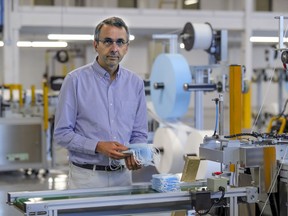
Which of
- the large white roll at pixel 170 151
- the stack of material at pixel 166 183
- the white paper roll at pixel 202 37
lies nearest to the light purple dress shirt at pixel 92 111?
the stack of material at pixel 166 183

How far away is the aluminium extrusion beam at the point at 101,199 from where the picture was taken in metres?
2.06

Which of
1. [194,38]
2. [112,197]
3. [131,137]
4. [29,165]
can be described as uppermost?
[194,38]

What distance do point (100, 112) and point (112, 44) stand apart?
310 millimetres

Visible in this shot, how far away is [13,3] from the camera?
33.4 feet

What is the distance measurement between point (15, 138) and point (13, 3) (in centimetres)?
389

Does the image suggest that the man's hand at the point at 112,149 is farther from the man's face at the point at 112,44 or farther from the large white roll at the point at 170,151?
the large white roll at the point at 170,151

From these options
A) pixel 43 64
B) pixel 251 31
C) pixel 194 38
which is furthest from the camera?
pixel 43 64

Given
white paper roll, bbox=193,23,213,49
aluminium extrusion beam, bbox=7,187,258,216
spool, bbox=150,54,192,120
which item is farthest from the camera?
spool, bbox=150,54,192,120

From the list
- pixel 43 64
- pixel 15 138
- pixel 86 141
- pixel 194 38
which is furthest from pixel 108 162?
pixel 43 64

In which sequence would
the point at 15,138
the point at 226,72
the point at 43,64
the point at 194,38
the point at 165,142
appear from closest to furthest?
the point at 226,72 → the point at 194,38 → the point at 165,142 → the point at 15,138 → the point at 43,64

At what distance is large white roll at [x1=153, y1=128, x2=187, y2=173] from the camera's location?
6215mm

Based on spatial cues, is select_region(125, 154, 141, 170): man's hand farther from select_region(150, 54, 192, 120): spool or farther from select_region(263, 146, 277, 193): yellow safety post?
select_region(150, 54, 192, 120): spool

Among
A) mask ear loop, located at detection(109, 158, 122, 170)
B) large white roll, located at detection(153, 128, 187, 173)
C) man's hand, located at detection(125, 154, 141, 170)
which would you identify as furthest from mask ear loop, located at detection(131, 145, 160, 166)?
large white roll, located at detection(153, 128, 187, 173)

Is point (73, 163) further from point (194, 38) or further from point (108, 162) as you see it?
point (194, 38)
